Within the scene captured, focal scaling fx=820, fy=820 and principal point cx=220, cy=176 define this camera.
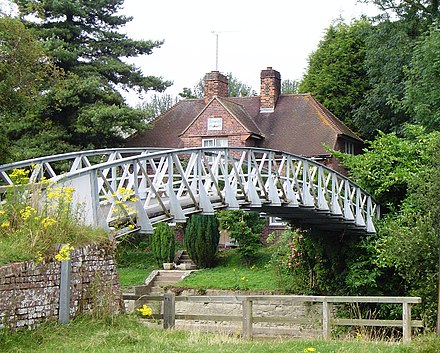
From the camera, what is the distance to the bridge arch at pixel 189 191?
15.3 m

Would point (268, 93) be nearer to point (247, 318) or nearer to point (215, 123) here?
point (215, 123)

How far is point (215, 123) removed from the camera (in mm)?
37625

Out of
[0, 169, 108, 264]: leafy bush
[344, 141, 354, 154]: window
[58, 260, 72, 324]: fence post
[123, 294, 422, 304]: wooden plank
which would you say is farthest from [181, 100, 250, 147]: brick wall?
[58, 260, 72, 324]: fence post

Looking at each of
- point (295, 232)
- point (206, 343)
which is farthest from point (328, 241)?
point (206, 343)

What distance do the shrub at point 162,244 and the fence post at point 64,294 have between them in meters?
21.1

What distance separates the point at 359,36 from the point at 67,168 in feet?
60.6

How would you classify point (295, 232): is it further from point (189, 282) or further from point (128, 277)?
point (128, 277)

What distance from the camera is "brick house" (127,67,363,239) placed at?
37.3 metres

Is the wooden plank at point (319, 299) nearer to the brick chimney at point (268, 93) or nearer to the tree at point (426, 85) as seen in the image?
the tree at point (426, 85)

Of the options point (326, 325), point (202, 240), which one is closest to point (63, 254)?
point (326, 325)

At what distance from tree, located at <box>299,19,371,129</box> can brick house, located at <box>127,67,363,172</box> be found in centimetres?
309

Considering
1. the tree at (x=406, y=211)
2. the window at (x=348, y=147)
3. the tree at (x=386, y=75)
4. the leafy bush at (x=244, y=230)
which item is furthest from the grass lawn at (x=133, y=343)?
the window at (x=348, y=147)

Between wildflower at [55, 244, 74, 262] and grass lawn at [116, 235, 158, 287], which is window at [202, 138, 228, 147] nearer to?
grass lawn at [116, 235, 158, 287]

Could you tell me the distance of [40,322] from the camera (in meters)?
12.9
